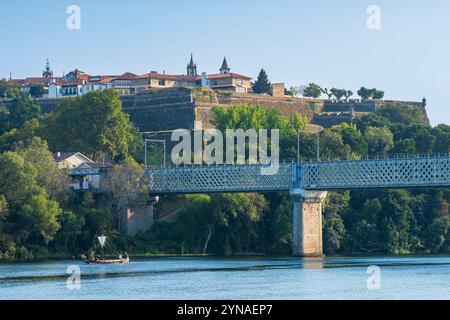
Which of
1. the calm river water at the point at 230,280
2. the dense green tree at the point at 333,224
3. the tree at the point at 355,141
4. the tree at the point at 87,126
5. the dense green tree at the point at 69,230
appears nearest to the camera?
the calm river water at the point at 230,280

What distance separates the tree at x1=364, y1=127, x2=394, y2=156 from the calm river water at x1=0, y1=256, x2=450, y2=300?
4592 cm

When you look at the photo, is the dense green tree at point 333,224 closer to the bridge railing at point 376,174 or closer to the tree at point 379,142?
the bridge railing at point 376,174

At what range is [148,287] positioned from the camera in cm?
9519

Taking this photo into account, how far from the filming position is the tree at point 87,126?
16975cm

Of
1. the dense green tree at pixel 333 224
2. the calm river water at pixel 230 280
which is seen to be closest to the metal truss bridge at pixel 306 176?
the dense green tree at pixel 333 224

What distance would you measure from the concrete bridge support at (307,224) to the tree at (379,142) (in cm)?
3203

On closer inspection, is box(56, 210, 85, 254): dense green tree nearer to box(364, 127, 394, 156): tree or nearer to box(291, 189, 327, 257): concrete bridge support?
box(291, 189, 327, 257): concrete bridge support

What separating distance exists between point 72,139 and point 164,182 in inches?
816

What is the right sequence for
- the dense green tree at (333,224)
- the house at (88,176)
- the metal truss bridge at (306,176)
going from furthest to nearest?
the dense green tree at (333,224) → the house at (88,176) → the metal truss bridge at (306,176)

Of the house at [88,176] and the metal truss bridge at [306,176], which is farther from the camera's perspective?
the house at [88,176]

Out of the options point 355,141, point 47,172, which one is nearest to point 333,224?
point 355,141

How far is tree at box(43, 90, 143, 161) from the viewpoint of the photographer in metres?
170
